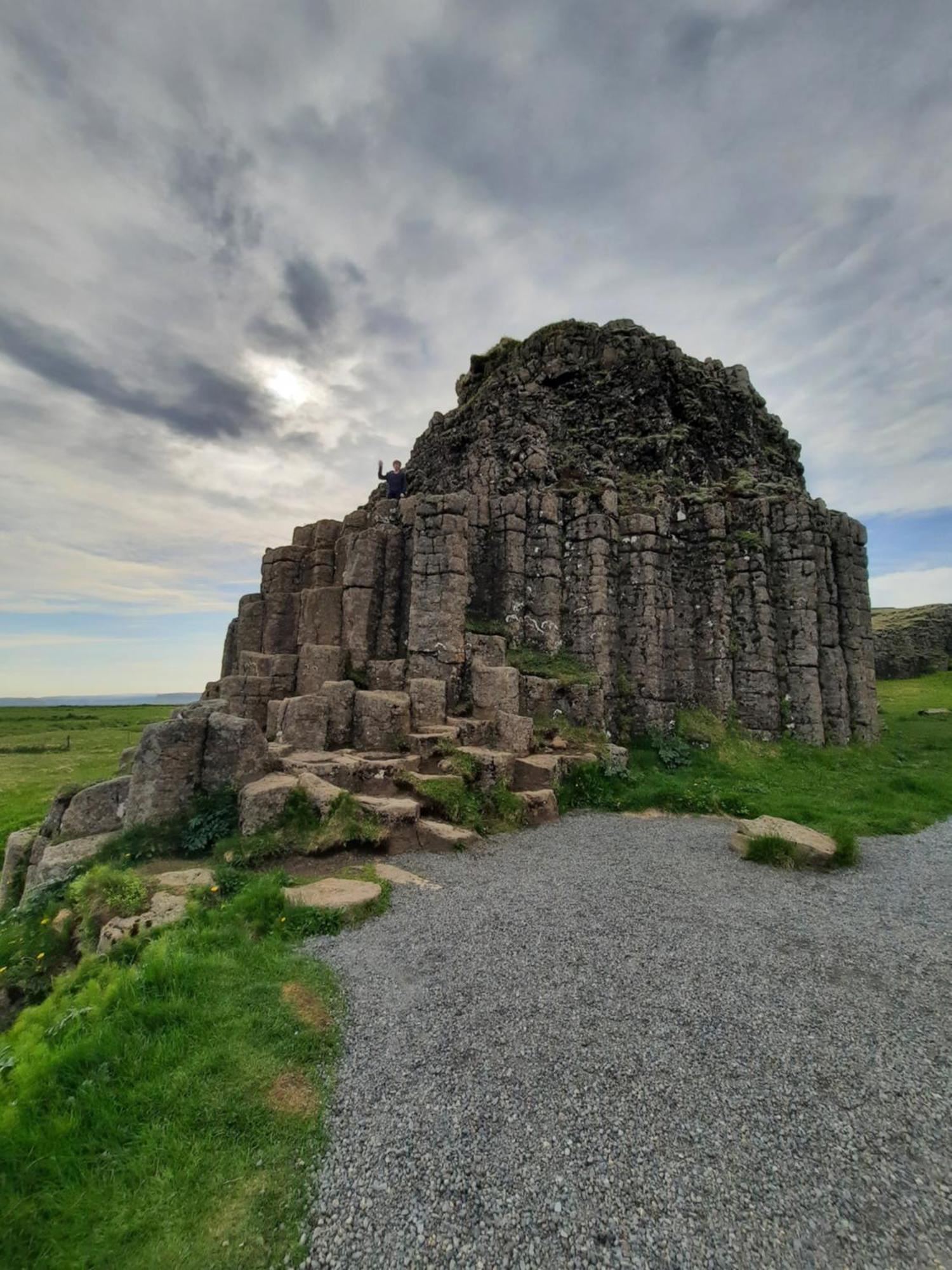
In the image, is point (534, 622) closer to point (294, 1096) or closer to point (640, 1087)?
point (640, 1087)

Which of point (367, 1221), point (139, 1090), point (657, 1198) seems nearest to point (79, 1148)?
point (139, 1090)

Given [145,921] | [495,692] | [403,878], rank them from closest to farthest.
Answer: [145,921] < [403,878] < [495,692]

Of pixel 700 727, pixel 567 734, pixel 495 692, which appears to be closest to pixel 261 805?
pixel 495 692

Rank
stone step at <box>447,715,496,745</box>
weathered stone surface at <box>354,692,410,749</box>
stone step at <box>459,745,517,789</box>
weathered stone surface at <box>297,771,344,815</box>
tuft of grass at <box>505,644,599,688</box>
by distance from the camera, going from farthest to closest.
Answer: tuft of grass at <box>505,644,599,688</box>
stone step at <box>447,715,496,745</box>
weathered stone surface at <box>354,692,410,749</box>
stone step at <box>459,745,517,789</box>
weathered stone surface at <box>297,771,344,815</box>

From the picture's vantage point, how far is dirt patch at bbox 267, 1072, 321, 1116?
3766 millimetres

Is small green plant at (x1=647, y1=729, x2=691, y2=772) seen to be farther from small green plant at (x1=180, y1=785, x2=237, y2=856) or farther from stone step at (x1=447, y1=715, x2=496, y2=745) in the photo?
small green plant at (x1=180, y1=785, x2=237, y2=856)

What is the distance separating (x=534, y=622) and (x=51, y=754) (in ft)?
125

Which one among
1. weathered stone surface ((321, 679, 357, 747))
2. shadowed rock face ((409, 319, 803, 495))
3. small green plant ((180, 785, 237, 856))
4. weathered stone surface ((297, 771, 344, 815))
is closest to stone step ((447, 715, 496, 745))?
weathered stone surface ((321, 679, 357, 747))

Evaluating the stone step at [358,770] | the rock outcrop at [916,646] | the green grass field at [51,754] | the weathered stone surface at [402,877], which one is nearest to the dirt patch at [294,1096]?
the weathered stone surface at [402,877]

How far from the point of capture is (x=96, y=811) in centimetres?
1016

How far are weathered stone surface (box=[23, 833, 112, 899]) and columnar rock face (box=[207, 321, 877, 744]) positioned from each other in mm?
4824

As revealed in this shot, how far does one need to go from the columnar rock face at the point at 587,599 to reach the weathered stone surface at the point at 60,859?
4824 millimetres

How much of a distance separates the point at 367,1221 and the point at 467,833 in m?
6.77

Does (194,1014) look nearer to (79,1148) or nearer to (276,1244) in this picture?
(79,1148)
